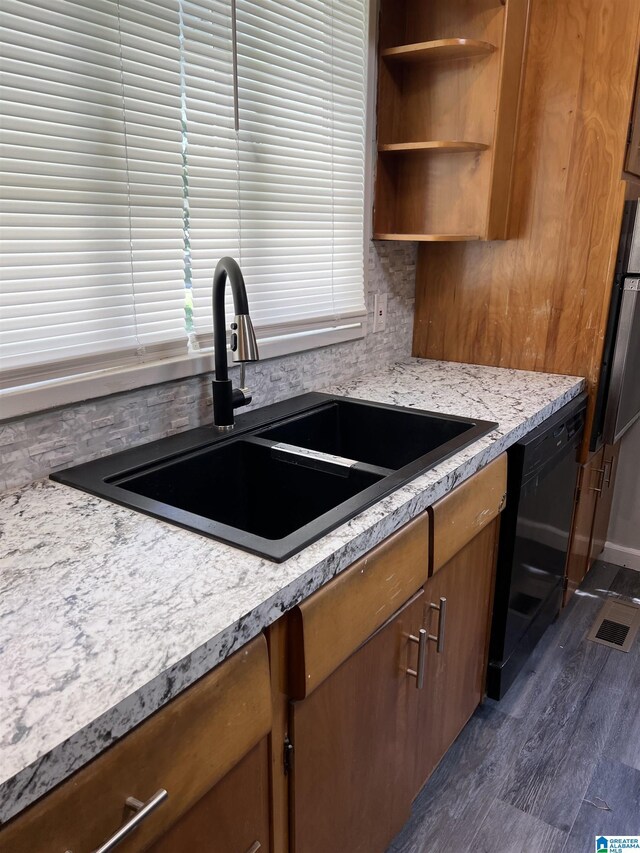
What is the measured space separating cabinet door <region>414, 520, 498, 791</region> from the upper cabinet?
108cm

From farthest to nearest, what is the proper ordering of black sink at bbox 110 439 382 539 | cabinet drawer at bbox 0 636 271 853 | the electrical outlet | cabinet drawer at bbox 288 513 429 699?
the electrical outlet
black sink at bbox 110 439 382 539
cabinet drawer at bbox 288 513 429 699
cabinet drawer at bbox 0 636 271 853

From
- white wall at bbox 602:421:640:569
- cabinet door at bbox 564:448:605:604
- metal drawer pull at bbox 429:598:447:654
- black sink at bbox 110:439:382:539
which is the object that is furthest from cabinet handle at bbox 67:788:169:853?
white wall at bbox 602:421:640:569

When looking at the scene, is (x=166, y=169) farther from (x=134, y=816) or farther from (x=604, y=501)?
(x=604, y=501)

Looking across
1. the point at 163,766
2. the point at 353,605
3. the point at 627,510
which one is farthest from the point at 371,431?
the point at 627,510

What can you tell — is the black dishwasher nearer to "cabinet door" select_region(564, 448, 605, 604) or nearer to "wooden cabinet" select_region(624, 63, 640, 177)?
"cabinet door" select_region(564, 448, 605, 604)

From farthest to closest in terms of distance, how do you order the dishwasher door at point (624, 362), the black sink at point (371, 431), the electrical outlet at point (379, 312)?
the electrical outlet at point (379, 312) → the dishwasher door at point (624, 362) → the black sink at point (371, 431)

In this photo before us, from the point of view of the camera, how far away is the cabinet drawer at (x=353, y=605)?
959 millimetres

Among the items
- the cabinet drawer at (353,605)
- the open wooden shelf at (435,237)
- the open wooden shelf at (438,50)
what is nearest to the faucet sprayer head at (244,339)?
the cabinet drawer at (353,605)

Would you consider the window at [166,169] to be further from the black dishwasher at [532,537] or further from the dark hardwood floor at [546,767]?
the dark hardwood floor at [546,767]

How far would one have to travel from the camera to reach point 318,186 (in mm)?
1901

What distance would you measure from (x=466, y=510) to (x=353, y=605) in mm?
496

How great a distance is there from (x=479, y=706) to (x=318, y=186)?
65.7 inches

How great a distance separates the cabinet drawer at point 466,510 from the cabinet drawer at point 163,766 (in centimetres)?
57

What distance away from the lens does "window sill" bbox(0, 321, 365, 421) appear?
3.98 ft
